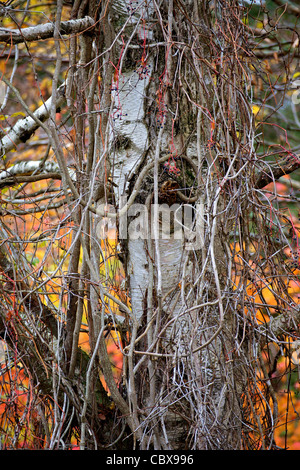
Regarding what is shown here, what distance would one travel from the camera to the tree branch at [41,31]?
4.60 feet

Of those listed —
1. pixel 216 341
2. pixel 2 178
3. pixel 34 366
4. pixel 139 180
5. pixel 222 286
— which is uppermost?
pixel 2 178

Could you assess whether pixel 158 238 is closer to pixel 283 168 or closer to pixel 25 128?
pixel 283 168

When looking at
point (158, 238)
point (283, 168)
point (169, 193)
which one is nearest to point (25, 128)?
point (169, 193)

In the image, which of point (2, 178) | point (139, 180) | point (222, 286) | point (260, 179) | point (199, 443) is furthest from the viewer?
point (2, 178)

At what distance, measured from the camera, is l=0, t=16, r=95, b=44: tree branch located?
140 centimetres

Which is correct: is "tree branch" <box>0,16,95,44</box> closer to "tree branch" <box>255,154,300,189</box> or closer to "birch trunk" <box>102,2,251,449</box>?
"birch trunk" <box>102,2,251,449</box>

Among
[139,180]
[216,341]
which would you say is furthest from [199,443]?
[139,180]

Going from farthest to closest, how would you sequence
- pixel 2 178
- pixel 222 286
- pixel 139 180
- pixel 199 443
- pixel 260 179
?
1. pixel 2 178
2. pixel 260 179
3. pixel 222 286
4. pixel 139 180
5. pixel 199 443

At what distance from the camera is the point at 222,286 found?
1721 millimetres

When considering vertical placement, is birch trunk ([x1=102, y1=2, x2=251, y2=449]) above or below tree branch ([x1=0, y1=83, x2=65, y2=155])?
below

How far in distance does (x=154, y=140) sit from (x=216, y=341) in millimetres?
855

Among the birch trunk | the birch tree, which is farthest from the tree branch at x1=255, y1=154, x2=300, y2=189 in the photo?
the birch trunk

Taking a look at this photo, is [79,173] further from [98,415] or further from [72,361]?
[98,415]

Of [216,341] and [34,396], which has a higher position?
[216,341]
